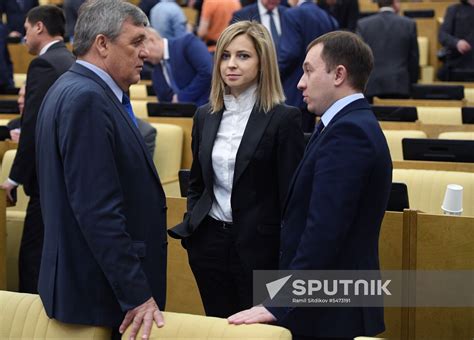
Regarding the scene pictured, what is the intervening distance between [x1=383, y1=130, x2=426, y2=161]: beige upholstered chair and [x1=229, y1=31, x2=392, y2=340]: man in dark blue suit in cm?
269

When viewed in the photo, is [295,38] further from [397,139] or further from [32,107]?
[32,107]

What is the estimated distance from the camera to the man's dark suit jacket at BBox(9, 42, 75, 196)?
431cm

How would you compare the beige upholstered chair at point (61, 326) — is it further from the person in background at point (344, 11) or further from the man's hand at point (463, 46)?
the person in background at point (344, 11)

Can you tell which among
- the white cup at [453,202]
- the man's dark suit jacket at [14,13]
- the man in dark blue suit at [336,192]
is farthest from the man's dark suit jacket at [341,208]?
the man's dark suit jacket at [14,13]

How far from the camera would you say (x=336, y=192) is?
234 cm

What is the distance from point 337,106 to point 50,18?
2.43m

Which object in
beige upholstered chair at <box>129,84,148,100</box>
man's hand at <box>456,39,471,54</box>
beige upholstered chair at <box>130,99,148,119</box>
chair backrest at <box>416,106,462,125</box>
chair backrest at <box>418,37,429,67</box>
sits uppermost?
chair backrest at <box>416,106,462,125</box>

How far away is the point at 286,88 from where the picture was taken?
257 inches

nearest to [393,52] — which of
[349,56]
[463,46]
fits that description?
[463,46]

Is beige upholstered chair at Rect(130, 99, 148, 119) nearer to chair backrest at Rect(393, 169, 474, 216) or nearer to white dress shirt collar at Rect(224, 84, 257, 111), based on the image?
chair backrest at Rect(393, 169, 474, 216)

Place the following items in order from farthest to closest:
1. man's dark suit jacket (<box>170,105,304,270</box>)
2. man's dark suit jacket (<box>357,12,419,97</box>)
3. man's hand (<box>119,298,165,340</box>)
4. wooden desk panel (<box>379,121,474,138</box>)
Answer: man's dark suit jacket (<box>357,12,419,97</box>) < wooden desk panel (<box>379,121,474,138</box>) < man's dark suit jacket (<box>170,105,304,270</box>) < man's hand (<box>119,298,165,340</box>)

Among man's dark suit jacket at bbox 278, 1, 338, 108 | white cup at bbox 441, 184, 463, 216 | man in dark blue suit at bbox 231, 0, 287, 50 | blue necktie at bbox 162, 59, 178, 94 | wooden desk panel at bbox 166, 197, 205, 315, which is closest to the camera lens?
white cup at bbox 441, 184, 463, 216

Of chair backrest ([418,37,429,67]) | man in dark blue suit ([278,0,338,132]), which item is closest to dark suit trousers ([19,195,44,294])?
man in dark blue suit ([278,0,338,132])

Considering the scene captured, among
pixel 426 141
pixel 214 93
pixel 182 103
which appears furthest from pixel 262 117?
pixel 182 103
